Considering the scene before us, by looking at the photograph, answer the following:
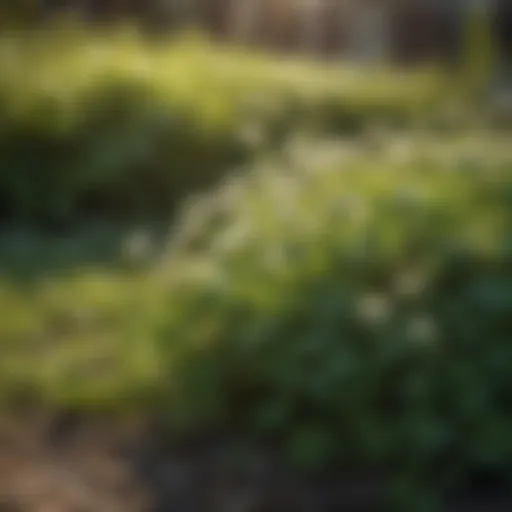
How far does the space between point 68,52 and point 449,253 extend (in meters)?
4.67

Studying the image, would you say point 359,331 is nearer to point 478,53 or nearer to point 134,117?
point 134,117

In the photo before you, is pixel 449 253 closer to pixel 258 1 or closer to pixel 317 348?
pixel 317 348

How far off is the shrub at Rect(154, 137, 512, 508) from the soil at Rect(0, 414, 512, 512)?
0.27ft

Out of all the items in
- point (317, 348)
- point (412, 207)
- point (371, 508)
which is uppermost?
point (412, 207)

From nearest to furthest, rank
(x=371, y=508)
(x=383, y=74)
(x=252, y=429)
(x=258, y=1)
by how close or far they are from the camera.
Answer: (x=371, y=508)
(x=252, y=429)
(x=383, y=74)
(x=258, y=1)

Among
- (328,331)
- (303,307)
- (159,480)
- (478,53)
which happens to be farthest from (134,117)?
(478,53)

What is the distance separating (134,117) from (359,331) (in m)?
3.74

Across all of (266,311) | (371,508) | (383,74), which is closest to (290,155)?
(266,311)

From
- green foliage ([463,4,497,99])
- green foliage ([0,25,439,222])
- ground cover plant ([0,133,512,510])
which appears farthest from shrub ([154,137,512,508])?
green foliage ([463,4,497,99])

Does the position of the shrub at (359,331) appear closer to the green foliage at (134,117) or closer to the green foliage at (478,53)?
the green foliage at (134,117)

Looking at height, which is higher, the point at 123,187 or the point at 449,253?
the point at 449,253

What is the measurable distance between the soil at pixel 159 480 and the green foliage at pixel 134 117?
Result: 2919mm

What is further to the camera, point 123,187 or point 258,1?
point 258,1

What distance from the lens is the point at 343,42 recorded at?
479 inches
